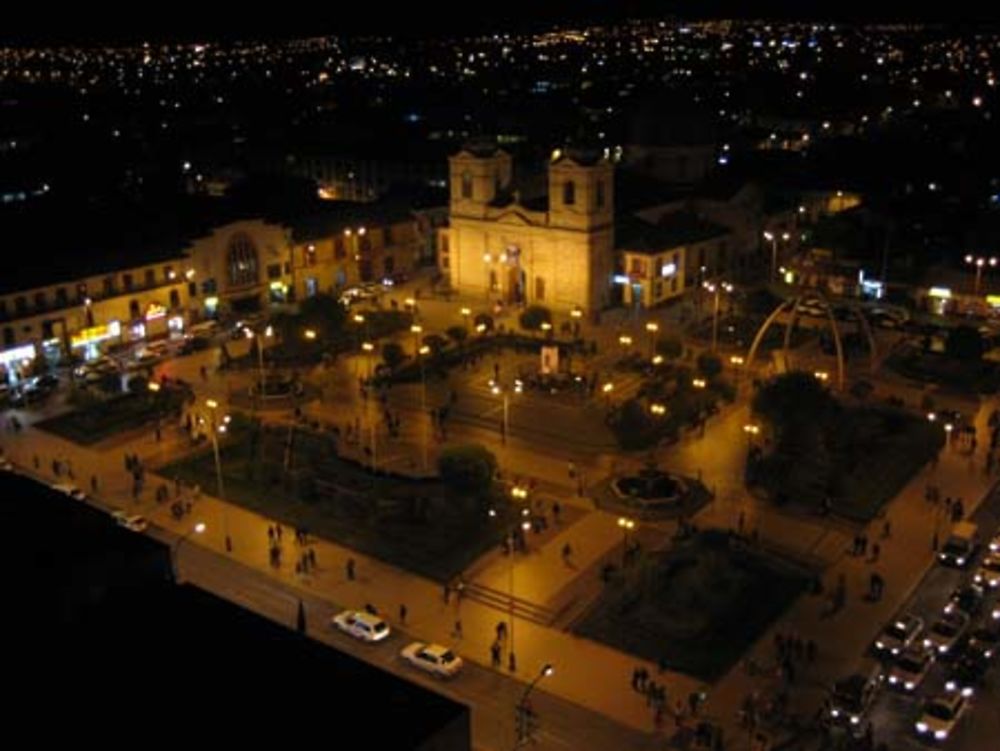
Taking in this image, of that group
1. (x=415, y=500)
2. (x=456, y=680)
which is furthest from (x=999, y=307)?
(x=456, y=680)

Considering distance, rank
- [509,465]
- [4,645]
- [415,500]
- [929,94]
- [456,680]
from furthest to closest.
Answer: [929,94], [509,465], [415,500], [456,680], [4,645]

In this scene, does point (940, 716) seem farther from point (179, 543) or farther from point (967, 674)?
point (179, 543)

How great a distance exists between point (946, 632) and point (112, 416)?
35790mm

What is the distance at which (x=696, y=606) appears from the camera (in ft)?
116

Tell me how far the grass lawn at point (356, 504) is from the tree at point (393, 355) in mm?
9399

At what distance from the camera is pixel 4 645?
898 inches

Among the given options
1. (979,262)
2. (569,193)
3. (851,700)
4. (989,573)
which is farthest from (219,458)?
(979,262)

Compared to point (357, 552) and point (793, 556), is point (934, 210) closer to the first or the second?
point (793, 556)

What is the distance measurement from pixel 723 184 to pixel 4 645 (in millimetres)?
65811

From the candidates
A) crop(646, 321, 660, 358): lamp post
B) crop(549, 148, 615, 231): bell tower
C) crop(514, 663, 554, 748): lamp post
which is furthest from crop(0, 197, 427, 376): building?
crop(514, 663, 554, 748): lamp post

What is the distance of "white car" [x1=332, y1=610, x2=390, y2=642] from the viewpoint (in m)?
34.5

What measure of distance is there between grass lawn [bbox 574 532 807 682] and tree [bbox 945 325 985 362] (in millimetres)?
22499

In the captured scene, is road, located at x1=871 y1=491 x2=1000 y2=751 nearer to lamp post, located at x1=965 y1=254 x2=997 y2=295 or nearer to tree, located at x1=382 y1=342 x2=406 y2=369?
tree, located at x1=382 y1=342 x2=406 y2=369

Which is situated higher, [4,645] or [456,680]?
[4,645]
